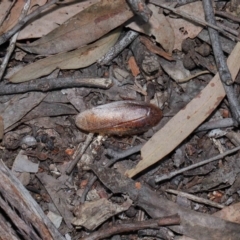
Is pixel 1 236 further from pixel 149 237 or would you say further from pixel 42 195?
pixel 149 237

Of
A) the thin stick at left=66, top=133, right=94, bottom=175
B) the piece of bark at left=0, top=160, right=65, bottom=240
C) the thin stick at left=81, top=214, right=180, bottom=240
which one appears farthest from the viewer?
the thin stick at left=66, top=133, right=94, bottom=175

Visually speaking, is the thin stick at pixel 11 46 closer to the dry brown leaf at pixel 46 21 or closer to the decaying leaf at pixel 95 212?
the dry brown leaf at pixel 46 21

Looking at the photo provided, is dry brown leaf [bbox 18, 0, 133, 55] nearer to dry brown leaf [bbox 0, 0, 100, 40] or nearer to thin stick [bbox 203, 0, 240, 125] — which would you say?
dry brown leaf [bbox 0, 0, 100, 40]

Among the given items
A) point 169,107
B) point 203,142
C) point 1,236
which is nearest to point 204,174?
point 203,142

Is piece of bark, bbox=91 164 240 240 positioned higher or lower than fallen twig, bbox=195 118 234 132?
lower

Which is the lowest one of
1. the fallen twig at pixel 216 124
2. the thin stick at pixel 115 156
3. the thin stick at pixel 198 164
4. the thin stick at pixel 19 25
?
the thin stick at pixel 198 164

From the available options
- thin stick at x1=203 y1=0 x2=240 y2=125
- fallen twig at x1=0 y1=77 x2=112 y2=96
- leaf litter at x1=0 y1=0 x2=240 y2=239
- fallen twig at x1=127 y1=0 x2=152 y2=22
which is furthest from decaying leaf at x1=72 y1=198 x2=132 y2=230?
fallen twig at x1=127 y1=0 x2=152 y2=22

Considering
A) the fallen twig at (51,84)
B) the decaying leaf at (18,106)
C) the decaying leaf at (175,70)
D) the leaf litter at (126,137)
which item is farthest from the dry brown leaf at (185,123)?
the decaying leaf at (18,106)
